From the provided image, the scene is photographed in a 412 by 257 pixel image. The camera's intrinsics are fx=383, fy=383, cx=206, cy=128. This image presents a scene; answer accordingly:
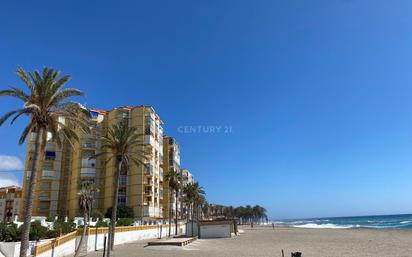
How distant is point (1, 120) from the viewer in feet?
76.5

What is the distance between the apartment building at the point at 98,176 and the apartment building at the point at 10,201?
48.9 feet

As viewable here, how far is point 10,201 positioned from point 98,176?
28911mm

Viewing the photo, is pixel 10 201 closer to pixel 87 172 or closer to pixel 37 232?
pixel 87 172

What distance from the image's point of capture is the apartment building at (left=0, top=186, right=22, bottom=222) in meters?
92.7

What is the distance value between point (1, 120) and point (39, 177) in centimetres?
6438

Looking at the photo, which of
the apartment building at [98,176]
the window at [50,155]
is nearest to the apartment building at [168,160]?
the apartment building at [98,176]

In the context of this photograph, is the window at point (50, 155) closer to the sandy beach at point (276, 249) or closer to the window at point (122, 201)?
the window at point (122, 201)

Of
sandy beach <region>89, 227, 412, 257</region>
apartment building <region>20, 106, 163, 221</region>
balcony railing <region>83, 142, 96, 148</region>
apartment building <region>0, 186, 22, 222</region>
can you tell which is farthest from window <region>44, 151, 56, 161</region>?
sandy beach <region>89, 227, 412, 257</region>

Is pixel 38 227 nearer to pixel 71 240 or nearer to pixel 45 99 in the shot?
pixel 71 240

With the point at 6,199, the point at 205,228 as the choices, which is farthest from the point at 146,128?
the point at 6,199

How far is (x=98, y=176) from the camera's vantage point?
84.1 metres

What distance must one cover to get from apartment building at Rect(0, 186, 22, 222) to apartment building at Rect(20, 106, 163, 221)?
1489cm

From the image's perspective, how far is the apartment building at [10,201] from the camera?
9274 centimetres

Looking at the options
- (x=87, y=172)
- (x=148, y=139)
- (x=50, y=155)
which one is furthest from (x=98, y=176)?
(x=148, y=139)
